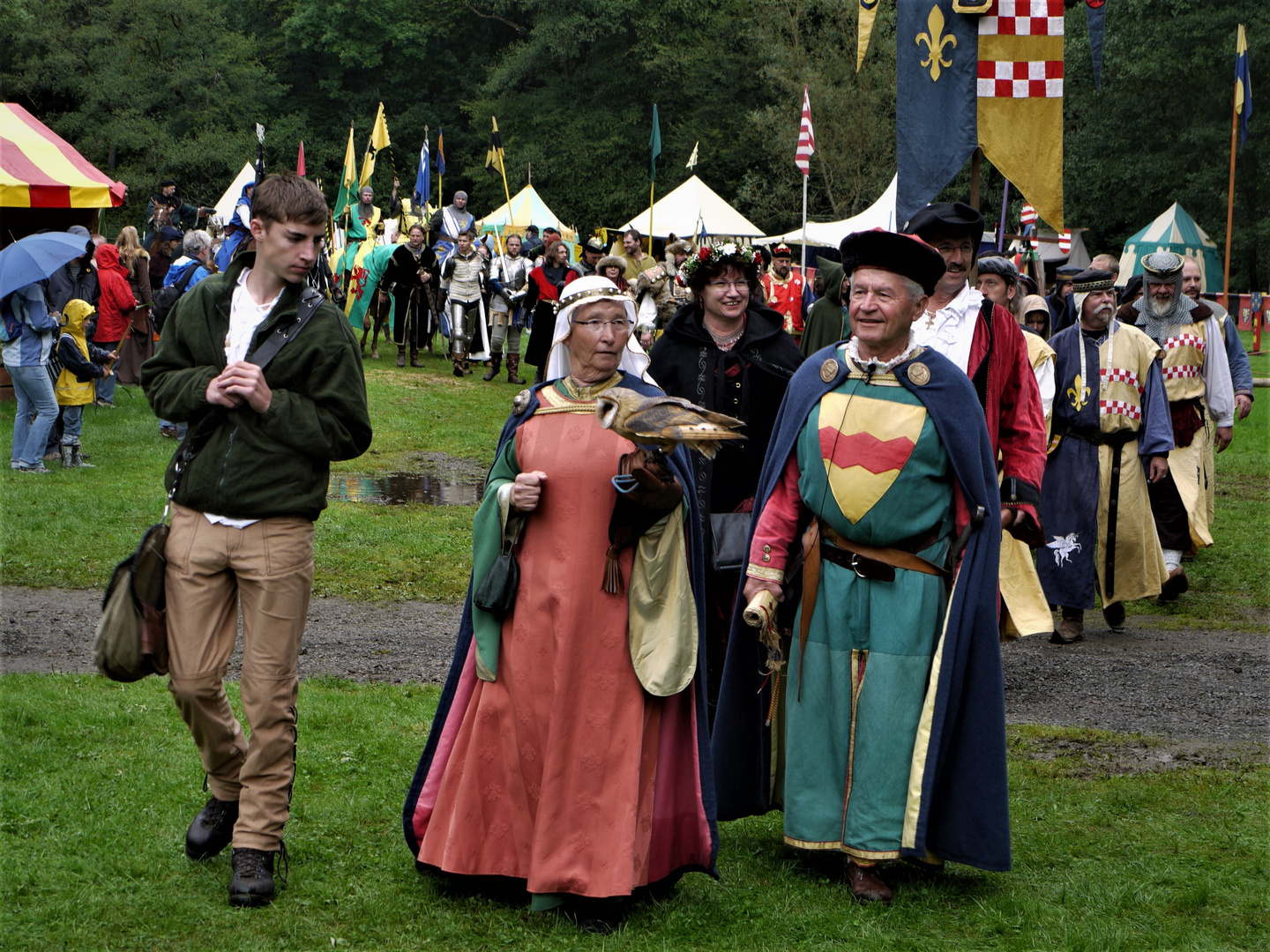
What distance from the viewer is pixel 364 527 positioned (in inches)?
411

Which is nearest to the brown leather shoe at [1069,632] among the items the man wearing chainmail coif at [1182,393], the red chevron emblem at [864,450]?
the man wearing chainmail coif at [1182,393]

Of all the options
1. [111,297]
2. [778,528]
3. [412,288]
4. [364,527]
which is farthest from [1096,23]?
[412,288]

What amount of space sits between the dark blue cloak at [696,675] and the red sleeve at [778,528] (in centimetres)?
25

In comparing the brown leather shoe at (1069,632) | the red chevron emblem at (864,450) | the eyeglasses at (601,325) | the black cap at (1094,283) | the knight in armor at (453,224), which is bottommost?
the brown leather shoe at (1069,632)

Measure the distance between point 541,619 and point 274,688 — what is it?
31.9 inches

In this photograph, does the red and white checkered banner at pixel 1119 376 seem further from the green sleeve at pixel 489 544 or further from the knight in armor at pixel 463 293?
the knight in armor at pixel 463 293

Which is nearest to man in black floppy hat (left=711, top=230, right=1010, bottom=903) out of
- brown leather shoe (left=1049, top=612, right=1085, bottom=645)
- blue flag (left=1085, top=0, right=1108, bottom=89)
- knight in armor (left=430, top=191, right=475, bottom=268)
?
blue flag (left=1085, top=0, right=1108, bottom=89)

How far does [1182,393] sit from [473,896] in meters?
6.82

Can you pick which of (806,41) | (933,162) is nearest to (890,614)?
(933,162)

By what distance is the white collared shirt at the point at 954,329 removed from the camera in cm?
516

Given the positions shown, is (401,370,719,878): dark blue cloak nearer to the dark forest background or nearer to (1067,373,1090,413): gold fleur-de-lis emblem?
(1067,373,1090,413): gold fleur-de-lis emblem

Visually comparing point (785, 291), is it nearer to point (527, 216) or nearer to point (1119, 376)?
point (1119, 376)

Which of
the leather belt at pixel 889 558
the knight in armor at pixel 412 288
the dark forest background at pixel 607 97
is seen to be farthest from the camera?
the dark forest background at pixel 607 97

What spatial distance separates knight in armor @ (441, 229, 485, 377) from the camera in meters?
19.9
